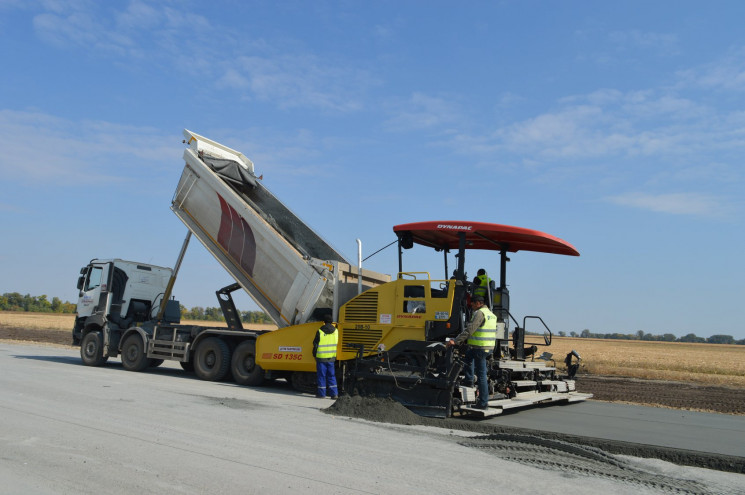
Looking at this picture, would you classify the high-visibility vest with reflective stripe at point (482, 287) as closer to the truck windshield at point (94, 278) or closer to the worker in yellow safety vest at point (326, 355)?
the worker in yellow safety vest at point (326, 355)

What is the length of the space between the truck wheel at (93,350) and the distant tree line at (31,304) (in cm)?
9221

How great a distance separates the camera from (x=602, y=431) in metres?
8.04

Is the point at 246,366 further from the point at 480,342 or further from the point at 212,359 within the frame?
the point at 480,342

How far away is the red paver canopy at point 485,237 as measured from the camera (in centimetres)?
970

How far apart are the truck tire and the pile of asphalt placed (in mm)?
3492

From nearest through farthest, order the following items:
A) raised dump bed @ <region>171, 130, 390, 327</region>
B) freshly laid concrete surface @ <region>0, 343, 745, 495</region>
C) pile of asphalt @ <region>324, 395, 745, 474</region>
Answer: freshly laid concrete surface @ <region>0, 343, 745, 495</region> < pile of asphalt @ <region>324, 395, 745, 474</region> < raised dump bed @ <region>171, 130, 390, 327</region>

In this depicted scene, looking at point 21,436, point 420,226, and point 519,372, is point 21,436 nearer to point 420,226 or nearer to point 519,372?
point 420,226

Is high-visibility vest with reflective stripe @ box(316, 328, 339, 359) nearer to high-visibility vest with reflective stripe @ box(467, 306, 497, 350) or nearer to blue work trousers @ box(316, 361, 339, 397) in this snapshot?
blue work trousers @ box(316, 361, 339, 397)

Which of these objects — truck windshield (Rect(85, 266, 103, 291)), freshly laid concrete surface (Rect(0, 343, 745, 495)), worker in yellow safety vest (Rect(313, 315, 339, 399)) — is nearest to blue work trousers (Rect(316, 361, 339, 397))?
worker in yellow safety vest (Rect(313, 315, 339, 399))

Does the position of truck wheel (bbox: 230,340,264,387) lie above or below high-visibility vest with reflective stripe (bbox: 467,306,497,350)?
below

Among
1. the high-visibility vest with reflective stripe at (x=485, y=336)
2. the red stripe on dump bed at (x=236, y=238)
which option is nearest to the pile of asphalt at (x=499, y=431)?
the high-visibility vest with reflective stripe at (x=485, y=336)

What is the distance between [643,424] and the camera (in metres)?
8.93

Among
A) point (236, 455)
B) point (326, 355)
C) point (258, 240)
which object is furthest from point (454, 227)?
point (236, 455)

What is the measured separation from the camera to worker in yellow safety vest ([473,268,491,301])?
10.3 m
